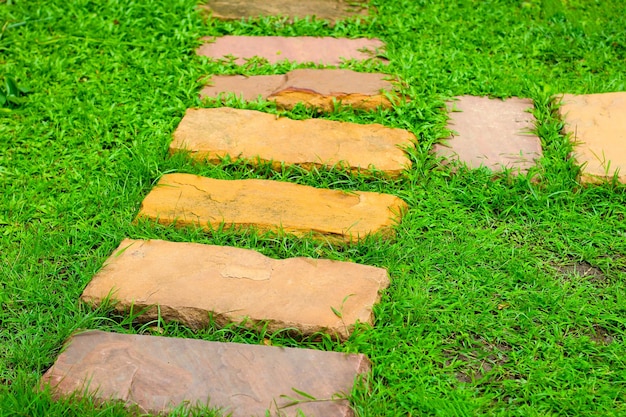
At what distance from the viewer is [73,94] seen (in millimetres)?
3775

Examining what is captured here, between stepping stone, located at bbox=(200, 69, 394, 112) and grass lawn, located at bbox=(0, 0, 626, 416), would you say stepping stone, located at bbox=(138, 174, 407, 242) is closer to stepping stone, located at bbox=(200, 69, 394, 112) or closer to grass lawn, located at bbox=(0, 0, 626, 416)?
grass lawn, located at bbox=(0, 0, 626, 416)

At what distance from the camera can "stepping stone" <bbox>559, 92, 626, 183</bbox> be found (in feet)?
10.5

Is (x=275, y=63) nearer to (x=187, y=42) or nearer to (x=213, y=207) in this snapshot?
(x=187, y=42)

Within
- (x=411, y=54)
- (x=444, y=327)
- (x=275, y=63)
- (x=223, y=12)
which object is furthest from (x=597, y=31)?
(x=444, y=327)

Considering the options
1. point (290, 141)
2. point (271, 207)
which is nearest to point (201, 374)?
point (271, 207)

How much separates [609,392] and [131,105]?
95.7 inches

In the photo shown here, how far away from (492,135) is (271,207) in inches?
42.8

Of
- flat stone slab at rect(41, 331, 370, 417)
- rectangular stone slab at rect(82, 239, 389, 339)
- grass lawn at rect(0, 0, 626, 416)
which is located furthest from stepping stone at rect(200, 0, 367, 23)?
flat stone slab at rect(41, 331, 370, 417)

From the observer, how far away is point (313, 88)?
12.2 ft

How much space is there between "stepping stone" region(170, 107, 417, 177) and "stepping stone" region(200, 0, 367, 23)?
3.52ft

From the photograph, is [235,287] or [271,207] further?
[271,207]

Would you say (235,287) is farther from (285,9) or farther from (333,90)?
(285,9)

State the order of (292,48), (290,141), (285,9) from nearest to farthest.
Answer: (290,141) → (292,48) → (285,9)

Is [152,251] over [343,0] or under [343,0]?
under
